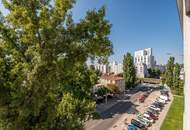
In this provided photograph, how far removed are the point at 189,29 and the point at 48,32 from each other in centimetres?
474

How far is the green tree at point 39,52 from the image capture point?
22.5ft

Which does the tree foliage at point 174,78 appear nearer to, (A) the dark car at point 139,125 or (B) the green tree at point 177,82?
(B) the green tree at point 177,82

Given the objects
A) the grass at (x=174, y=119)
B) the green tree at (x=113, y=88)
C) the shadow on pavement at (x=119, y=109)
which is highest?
the green tree at (x=113, y=88)

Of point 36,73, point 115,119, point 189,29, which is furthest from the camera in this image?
point 115,119

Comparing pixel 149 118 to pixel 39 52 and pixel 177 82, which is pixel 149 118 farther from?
pixel 177 82

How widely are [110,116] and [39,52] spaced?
2968cm

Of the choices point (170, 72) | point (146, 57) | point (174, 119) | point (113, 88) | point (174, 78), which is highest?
point (146, 57)

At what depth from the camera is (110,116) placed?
115ft

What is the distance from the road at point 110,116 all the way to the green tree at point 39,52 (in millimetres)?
22616

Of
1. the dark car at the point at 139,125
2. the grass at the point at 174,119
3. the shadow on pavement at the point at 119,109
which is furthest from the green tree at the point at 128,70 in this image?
the dark car at the point at 139,125

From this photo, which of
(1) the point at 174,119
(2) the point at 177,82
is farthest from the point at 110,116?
(2) the point at 177,82

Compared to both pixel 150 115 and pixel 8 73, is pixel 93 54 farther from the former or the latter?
pixel 150 115

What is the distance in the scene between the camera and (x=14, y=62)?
291 inches

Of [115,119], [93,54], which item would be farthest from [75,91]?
[93,54]
